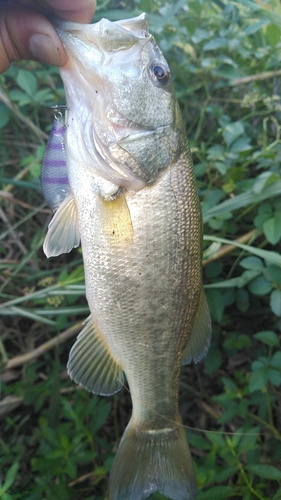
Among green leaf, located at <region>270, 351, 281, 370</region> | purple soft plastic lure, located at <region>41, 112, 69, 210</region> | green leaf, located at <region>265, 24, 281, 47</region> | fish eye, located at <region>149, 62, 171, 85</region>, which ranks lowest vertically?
green leaf, located at <region>270, 351, 281, 370</region>

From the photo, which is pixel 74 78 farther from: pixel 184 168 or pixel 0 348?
pixel 0 348

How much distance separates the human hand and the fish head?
1.2 inches

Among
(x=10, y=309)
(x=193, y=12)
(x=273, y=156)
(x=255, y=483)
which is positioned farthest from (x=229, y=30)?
(x=255, y=483)

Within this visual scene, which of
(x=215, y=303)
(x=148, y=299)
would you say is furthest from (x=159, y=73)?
(x=215, y=303)

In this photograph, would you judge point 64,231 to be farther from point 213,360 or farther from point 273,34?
point 273,34

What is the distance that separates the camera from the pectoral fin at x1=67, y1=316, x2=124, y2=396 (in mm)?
1193

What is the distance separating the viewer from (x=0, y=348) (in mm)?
1868

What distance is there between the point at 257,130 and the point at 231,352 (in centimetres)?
120

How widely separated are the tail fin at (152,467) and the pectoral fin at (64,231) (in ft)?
2.09

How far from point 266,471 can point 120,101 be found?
131 cm

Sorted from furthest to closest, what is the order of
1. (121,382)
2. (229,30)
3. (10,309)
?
(229,30), (10,309), (121,382)

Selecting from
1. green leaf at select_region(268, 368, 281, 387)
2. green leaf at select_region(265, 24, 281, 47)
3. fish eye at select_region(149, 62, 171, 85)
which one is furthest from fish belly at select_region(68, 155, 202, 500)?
green leaf at select_region(265, 24, 281, 47)

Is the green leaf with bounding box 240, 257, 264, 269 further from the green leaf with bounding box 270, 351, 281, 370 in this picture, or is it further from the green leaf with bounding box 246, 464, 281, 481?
the green leaf with bounding box 246, 464, 281, 481

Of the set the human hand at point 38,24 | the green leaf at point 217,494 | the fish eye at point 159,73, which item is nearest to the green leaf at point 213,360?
the green leaf at point 217,494
